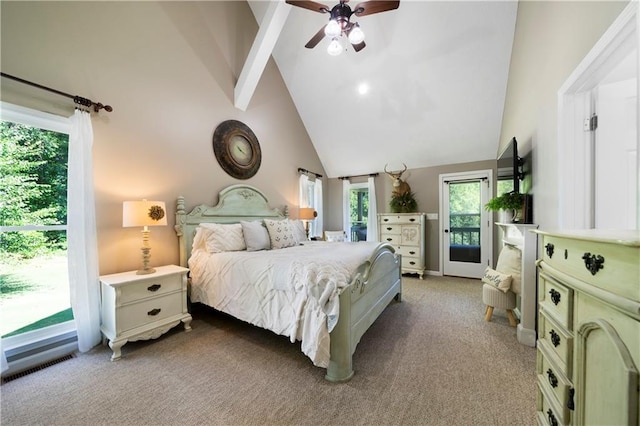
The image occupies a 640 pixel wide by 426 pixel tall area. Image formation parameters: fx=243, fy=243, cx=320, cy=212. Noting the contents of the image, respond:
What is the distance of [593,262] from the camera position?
30.1 inches

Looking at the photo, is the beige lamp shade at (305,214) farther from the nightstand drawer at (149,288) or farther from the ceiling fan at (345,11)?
the ceiling fan at (345,11)

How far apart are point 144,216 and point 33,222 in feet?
Result: 2.69

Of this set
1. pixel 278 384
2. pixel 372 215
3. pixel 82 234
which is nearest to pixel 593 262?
pixel 278 384

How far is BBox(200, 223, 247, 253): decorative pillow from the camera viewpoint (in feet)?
9.32

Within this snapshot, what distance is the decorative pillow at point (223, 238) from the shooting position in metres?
2.84

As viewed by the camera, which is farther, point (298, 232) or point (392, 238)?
point (392, 238)

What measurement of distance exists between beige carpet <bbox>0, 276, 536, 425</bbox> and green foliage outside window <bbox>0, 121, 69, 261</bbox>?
1.03 meters

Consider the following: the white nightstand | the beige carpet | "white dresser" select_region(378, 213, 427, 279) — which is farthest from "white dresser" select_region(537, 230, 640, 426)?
"white dresser" select_region(378, 213, 427, 279)

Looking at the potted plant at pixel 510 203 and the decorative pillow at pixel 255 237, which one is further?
the decorative pillow at pixel 255 237

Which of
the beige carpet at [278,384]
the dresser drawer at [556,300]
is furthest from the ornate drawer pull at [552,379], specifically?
the beige carpet at [278,384]

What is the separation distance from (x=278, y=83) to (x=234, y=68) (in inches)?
41.4

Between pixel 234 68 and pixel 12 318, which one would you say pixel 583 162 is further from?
pixel 12 318

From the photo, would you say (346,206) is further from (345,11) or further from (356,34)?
(345,11)

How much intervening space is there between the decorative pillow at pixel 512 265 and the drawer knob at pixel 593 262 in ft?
6.89
